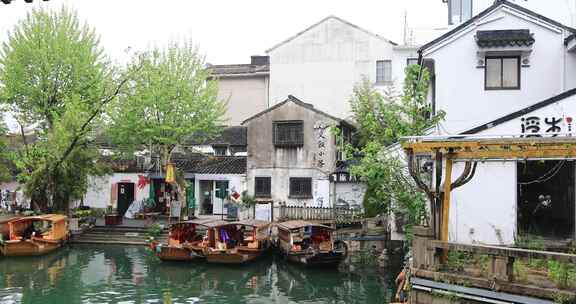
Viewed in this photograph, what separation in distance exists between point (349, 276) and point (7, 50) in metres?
21.4

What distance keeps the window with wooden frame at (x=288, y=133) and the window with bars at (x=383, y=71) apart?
773cm

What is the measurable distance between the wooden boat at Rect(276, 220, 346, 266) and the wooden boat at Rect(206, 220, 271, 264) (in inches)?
33.6

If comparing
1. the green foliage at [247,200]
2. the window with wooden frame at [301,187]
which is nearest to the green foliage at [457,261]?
the window with wooden frame at [301,187]

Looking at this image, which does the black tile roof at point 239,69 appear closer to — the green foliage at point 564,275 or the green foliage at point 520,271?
the green foliage at point 520,271

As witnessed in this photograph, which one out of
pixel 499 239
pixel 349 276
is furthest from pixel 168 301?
pixel 499 239

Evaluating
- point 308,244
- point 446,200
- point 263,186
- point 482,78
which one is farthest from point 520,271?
point 263,186

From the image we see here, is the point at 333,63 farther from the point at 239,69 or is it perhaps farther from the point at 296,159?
the point at 296,159

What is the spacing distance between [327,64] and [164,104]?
11478 millimetres

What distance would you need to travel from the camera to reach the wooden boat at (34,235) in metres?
23.8

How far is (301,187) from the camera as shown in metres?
29.4

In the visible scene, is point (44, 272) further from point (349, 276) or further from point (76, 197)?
point (349, 276)

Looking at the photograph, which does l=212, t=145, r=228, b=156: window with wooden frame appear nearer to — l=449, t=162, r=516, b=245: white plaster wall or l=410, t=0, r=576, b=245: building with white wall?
l=410, t=0, r=576, b=245: building with white wall

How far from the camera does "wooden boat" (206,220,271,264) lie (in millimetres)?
22141

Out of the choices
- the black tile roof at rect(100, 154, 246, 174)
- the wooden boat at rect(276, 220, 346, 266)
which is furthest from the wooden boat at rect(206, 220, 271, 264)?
the black tile roof at rect(100, 154, 246, 174)
